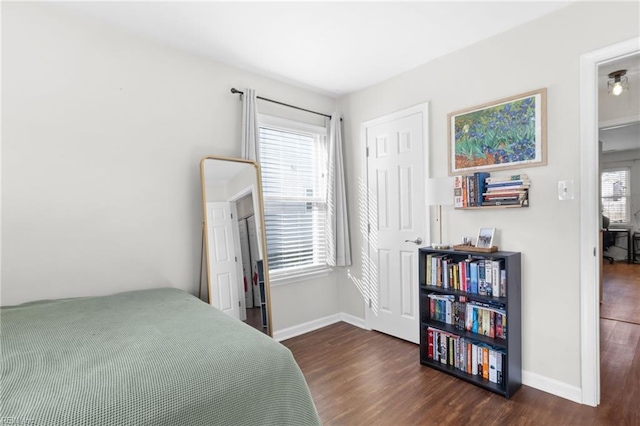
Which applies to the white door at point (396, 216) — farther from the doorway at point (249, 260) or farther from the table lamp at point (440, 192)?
the doorway at point (249, 260)

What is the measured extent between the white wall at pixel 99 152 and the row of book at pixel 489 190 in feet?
6.68

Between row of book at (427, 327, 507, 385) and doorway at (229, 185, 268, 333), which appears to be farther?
doorway at (229, 185, 268, 333)

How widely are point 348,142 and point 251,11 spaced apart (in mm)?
1773

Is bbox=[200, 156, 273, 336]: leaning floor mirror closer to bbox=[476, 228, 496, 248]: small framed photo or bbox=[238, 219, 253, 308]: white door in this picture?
bbox=[238, 219, 253, 308]: white door

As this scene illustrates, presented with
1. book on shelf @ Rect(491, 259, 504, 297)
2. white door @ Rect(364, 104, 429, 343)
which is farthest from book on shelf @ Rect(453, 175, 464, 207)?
book on shelf @ Rect(491, 259, 504, 297)

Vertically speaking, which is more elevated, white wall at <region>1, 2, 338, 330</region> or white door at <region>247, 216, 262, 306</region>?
white wall at <region>1, 2, 338, 330</region>

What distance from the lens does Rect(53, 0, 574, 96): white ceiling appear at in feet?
6.86

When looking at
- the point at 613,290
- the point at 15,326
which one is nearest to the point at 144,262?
the point at 15,326

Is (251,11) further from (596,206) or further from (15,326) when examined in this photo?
(596,206)

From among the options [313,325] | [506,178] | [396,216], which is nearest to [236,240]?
[313,325]

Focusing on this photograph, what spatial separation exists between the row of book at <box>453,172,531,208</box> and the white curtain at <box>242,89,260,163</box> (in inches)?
67.8

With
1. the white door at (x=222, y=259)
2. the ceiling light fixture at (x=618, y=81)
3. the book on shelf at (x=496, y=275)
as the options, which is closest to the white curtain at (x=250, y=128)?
the white door at (x=222, y=259)

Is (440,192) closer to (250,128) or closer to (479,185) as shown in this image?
(479,185)

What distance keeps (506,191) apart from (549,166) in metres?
0.30
